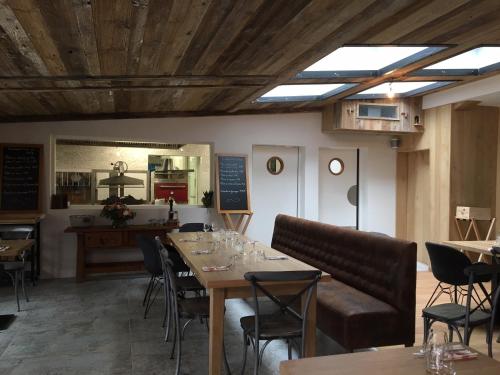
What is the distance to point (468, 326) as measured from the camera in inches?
117

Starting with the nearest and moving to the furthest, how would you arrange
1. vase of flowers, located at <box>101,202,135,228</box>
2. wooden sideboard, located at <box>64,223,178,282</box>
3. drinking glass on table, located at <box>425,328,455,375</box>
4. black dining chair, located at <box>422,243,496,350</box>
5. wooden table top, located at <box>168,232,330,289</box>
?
1. drinking glass on table, located at <box>425,328,455,375</box>
2. wooden table top, located at <box>168,232,330,289</box>
3. black dining chair, located at <box>422,243,496,350</box>
4. wooden sideboard, located at <box>64,223,178,282</box>
5. vase of flowers, located at <box>101,202,135,228</box>

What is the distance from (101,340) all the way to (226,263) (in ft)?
4.60

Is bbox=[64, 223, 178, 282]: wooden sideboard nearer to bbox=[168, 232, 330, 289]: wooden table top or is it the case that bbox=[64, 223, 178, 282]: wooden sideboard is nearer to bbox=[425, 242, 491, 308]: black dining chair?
bbox=[168, 232, 330, 289]: wooden table top

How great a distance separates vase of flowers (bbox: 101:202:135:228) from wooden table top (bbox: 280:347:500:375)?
4.55 metres

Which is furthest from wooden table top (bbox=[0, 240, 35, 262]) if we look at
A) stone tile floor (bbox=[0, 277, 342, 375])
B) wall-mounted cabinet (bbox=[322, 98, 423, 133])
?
wall-mounted cabinet (bbox=[322, 98, 423, 133])

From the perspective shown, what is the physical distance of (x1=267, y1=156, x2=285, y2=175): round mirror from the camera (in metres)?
7.07

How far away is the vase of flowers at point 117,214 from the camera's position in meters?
5.84

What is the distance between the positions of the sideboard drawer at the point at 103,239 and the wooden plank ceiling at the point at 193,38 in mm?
1860

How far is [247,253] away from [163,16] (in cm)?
198

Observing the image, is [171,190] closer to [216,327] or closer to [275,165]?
[275,165]

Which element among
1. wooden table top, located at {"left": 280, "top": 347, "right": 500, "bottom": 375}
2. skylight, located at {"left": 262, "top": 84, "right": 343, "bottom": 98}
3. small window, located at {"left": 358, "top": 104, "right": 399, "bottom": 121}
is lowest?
wooden table top, located at {"left": 280, "top": 347, "right": 500, "bottom": 375}

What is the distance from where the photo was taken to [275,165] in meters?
7.09

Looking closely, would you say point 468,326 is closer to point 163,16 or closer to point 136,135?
point 163,16

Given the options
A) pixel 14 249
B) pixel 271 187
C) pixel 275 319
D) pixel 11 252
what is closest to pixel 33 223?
pixel 14 249
